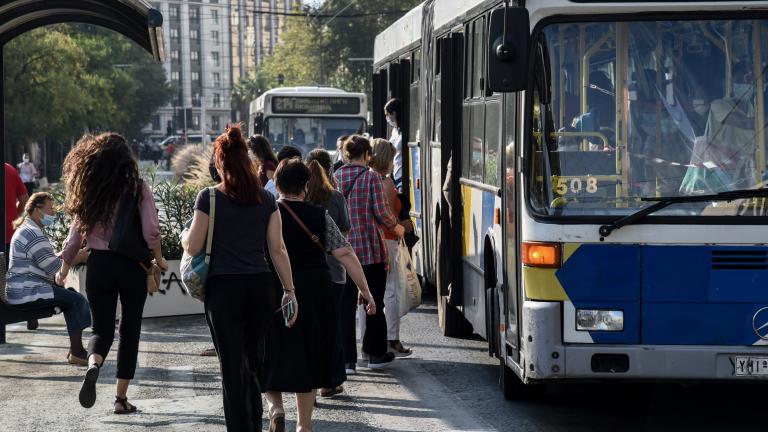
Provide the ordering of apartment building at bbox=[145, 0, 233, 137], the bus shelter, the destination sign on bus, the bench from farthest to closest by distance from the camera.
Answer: apartment building at bbox=[145, 0, 233, 137]
the destination sign on bus
the bus shelter
the bench

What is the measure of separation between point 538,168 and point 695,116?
2.84 ft

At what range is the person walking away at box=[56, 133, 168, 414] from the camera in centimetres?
825

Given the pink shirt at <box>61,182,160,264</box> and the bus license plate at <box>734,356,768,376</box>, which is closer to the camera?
the bus license plate at <box>734,356,768,376</box>

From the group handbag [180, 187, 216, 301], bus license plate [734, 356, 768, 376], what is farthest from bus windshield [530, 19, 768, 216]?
handbag [180, 187, 216, 301]

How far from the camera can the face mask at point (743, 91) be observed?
7035mm

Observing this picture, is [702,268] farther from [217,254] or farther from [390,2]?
[390,2]

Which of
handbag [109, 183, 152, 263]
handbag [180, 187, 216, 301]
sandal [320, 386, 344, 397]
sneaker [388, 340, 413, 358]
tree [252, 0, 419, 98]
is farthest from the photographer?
tree [252, 0, 419, 98]

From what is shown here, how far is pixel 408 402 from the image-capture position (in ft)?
28.6

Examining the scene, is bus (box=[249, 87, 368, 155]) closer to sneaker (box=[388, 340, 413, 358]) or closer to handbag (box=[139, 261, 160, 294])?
sneaker (box=[388, 340, 413, 358])

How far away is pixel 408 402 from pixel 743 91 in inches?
119

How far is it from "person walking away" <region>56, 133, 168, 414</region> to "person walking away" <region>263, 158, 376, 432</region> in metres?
1.23

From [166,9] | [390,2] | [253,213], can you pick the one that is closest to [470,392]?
[253,213]

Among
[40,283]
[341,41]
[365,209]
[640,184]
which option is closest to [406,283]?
[365,209]

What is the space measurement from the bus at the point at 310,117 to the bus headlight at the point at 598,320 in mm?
17819
